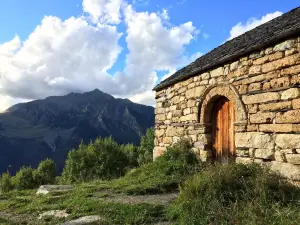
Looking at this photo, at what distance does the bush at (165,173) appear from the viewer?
22.4 ft

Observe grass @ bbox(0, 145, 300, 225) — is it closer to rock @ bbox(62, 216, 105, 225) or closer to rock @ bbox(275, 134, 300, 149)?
rock @ bbox(62, 216, 105, 225)

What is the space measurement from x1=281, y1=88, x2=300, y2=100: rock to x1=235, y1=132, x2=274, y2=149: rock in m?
0.89

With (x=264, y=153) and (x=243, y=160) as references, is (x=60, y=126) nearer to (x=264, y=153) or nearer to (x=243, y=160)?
(x=243, y=160)

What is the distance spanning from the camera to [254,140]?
6707mm

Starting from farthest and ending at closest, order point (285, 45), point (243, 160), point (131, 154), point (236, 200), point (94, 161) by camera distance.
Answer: point (131, 154), point (94, 161), point (243, 160), point (285, 45), point (236, 200)

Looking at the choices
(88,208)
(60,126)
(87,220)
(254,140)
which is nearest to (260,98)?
(254,140)

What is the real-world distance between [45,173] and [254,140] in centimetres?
2687

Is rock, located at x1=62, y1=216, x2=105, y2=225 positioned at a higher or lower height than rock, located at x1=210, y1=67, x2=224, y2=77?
lower

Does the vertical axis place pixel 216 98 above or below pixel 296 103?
above

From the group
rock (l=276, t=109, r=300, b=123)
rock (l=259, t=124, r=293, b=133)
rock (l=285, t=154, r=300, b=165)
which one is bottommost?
rock (l=285, t=154, r=300, b=165)

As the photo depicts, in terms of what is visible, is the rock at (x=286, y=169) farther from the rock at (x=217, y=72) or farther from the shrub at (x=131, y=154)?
the shrub at (x=131, y=154)

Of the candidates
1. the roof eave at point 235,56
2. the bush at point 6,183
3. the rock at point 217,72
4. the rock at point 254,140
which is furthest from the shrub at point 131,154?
the rock at point 254,140

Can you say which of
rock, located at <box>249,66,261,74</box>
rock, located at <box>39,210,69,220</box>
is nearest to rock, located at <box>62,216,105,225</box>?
rock, located at <box>39,210,69,220</box>

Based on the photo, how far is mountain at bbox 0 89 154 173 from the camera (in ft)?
424
